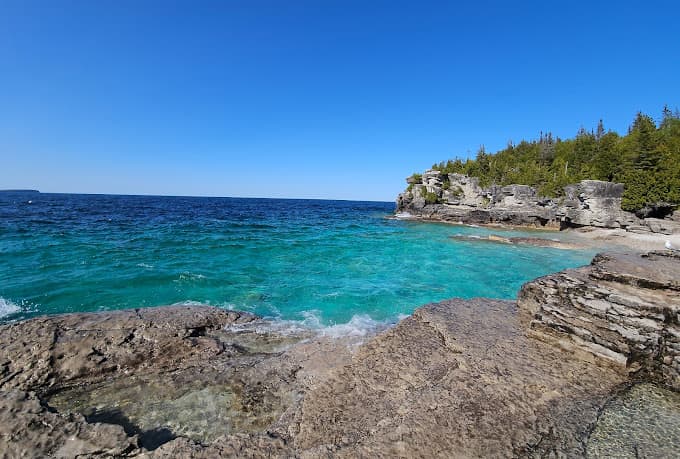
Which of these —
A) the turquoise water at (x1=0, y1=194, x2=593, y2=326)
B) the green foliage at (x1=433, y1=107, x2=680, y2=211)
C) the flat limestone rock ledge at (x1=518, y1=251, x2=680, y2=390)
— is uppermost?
the green foliage at (x1=433, y1=107, x2=680, y2=211)

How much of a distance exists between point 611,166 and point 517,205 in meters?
15.5

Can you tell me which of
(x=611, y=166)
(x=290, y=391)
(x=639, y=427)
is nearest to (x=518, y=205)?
(x=611, y=166)

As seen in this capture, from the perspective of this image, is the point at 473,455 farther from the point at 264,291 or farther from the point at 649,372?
the point at 264,291

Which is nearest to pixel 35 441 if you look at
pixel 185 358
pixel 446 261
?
pixel 185 358

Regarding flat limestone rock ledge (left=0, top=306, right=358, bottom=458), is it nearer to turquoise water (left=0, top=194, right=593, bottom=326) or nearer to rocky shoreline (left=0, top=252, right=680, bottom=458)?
rocky shoreline (left=0, top=252, right=680, bottom=458)

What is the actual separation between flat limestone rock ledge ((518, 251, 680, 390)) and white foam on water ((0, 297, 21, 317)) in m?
14.6

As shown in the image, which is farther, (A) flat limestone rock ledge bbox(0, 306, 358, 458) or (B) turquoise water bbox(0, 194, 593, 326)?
(B) turquoise water bbox(0, 194, 593, 326)

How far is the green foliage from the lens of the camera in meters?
33.8

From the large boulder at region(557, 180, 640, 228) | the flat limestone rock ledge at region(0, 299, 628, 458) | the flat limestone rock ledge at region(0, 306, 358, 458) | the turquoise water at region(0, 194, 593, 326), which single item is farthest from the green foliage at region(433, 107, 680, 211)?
the flat limestone rock ledge at region(0, 306, 358, 458)

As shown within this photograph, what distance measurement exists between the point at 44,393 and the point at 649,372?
35.0 feet

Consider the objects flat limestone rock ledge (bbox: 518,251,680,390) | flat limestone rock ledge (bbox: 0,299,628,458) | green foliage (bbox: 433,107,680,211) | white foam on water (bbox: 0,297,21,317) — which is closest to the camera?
flat limestone rock ledge (bbox: 0,299,628,458)

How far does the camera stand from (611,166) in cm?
4594

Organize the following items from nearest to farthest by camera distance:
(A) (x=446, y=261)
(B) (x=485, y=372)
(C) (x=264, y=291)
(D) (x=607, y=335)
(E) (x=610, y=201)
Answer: (B) (x=485, y=372), (D) (x=607, y=335), (C) (x=264, y=291), (A) (x=446, y=261), (E) (x=610, y=201)

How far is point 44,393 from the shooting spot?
5.14 m
